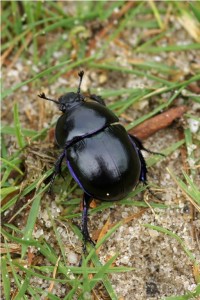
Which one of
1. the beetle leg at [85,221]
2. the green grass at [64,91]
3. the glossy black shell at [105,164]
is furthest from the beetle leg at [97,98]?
the beetle leg at [85,221]

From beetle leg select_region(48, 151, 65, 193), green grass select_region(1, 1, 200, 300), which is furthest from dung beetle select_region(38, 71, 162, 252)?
green grass select_region(1, 1, 200, 300)

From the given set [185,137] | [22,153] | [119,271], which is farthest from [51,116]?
[119,271]

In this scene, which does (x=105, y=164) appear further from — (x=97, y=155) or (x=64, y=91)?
(x=64, y=91)

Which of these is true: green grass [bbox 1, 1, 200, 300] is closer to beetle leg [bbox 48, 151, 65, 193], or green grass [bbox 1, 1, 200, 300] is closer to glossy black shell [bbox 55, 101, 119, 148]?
beetle leg [bbox 48, 151, 65, 193]

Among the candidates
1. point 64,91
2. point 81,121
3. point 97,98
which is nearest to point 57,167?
point 81,121

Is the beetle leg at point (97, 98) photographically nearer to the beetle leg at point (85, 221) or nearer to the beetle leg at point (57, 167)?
the beetle leg at point (57, 167)

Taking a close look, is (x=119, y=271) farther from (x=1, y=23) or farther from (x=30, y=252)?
(x=1, y=23)
